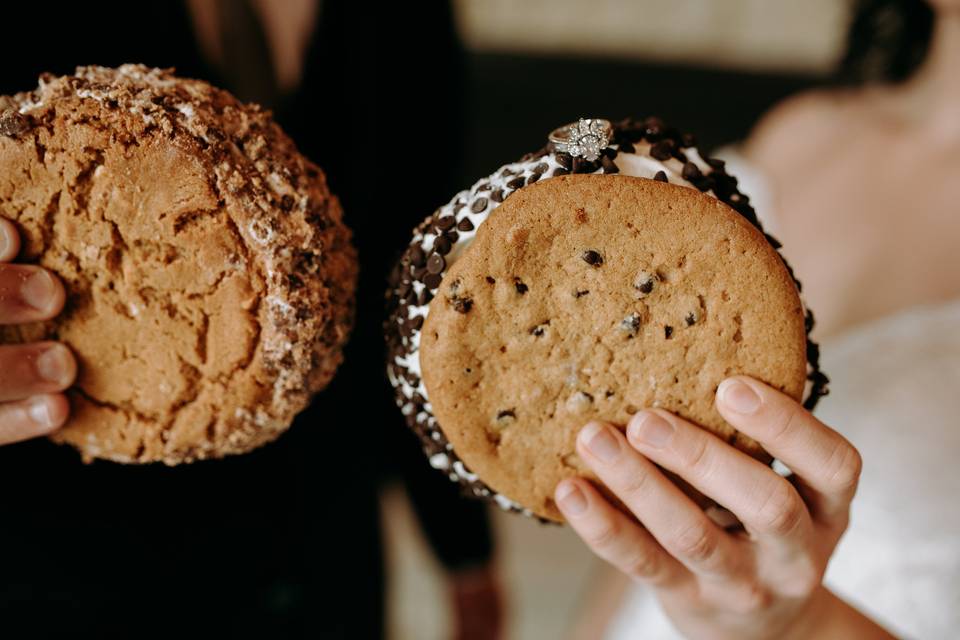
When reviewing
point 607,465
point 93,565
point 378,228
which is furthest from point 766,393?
point 93,565

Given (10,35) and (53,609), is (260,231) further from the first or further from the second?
(53,609)

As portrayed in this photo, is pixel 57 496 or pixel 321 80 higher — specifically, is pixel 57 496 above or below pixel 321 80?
below

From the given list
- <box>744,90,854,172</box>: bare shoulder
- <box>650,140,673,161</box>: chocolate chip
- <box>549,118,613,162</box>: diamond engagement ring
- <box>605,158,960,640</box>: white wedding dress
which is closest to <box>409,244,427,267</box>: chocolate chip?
<box>549,118,613,162</box>: diamond engagement ring

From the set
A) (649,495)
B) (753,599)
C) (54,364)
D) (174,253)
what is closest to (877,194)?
(753,599)

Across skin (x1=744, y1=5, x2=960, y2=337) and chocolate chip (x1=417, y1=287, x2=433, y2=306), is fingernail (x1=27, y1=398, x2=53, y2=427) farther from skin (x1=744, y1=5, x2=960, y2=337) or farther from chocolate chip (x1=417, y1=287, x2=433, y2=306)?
skin (x1=744, y1=5, x2=960, y2=337)

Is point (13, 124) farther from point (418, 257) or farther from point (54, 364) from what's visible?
point (418, 257)

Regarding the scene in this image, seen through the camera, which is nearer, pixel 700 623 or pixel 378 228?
pixel 700 623
